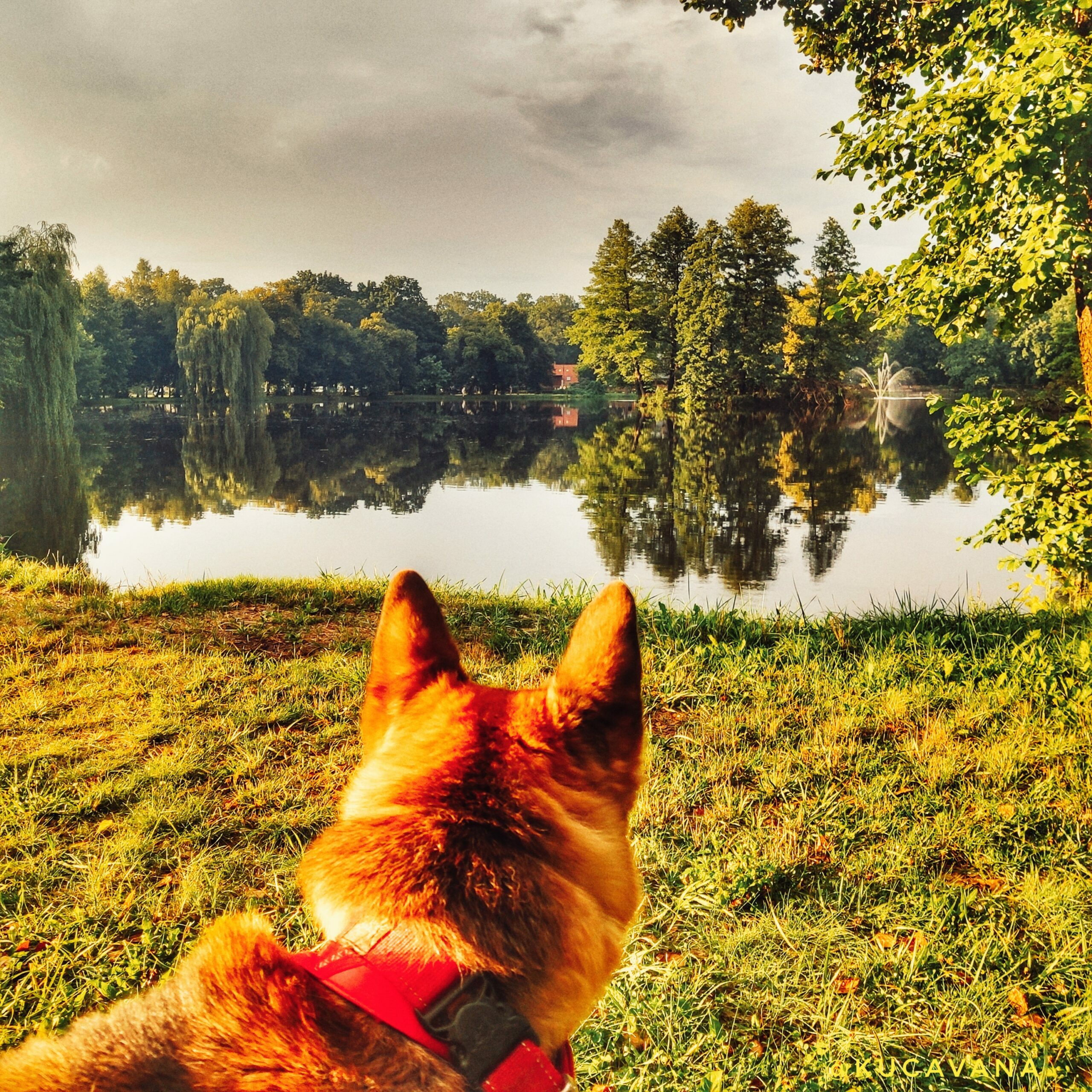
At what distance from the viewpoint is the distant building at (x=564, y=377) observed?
351ft

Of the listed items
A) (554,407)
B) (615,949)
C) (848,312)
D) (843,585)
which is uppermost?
(554,407)

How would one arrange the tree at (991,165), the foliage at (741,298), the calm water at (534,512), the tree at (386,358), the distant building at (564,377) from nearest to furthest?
the tree at (991,165)
the calm water at (534,512)
the foliage at (741,298)
the tree at (386,358)
the distant building at (564,377)

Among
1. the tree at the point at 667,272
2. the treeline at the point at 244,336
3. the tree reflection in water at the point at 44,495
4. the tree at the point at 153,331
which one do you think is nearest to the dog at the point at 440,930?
the tree reflection in water at the point at 44,495

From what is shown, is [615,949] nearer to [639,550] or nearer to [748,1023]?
[748,1023]

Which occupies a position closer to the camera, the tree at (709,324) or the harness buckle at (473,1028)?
the harness buckle at (473,1028)

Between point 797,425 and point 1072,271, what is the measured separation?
4511cm

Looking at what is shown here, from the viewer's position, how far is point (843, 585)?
40.4 feet

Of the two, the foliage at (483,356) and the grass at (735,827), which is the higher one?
the foliage at (483,356)

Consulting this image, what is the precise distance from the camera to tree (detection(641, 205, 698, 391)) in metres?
63.4

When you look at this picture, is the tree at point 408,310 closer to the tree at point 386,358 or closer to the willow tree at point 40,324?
the tree at point 386,358

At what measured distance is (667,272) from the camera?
2552 inches

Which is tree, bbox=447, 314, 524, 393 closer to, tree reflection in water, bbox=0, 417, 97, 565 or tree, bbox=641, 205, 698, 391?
tree, bbox=641, 205, 698, 391

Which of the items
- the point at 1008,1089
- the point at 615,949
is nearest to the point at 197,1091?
the point at 615,949

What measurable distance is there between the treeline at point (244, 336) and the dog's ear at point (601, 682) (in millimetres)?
30837
